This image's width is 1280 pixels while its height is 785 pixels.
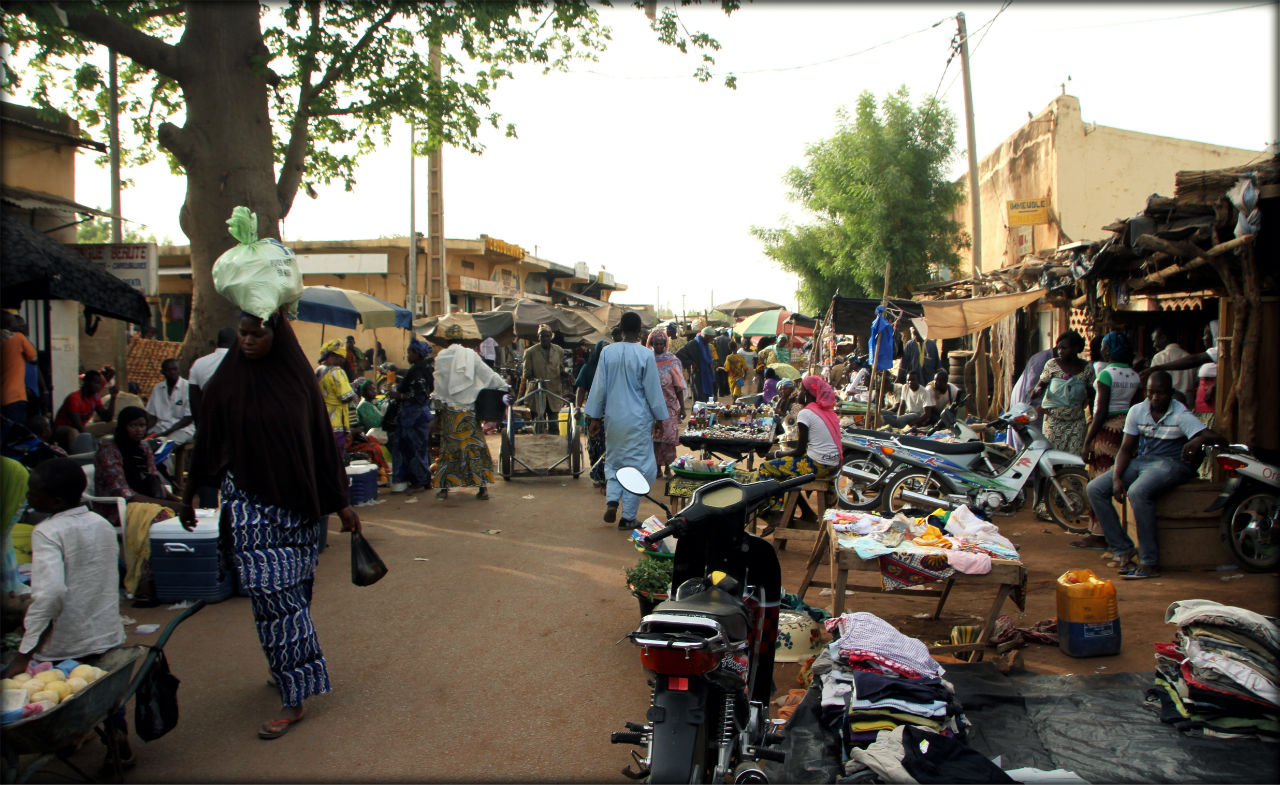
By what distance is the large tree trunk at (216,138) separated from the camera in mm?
9180

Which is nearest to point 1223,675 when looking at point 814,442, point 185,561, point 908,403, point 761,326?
point 814,442

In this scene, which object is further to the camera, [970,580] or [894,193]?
[894,193]

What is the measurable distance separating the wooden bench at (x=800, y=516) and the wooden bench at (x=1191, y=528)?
258cm

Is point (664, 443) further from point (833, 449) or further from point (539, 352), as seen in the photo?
point (539, 352)

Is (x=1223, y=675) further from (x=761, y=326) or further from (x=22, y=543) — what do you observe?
(x=761, y=326)

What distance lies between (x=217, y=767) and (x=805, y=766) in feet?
8.11

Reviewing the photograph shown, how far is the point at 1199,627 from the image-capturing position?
393 cm

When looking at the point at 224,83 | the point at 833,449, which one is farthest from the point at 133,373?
the point at 833,449

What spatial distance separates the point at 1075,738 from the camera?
3.88m

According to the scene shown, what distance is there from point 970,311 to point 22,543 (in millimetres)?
11325

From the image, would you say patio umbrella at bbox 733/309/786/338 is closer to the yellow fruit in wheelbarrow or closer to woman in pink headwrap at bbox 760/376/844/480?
woman in pink headwrap at bbox 760/376/844/480

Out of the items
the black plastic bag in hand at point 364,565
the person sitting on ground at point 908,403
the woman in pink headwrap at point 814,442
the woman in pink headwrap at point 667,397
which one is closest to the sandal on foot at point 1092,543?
the woman in pink headwrap at point 814,442

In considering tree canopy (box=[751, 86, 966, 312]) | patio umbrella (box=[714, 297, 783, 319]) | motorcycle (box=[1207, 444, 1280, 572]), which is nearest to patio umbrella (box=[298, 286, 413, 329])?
motorcycle (box=[1207, 444, 1280, 572])

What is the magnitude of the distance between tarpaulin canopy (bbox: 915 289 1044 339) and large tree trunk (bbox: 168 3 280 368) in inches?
368
